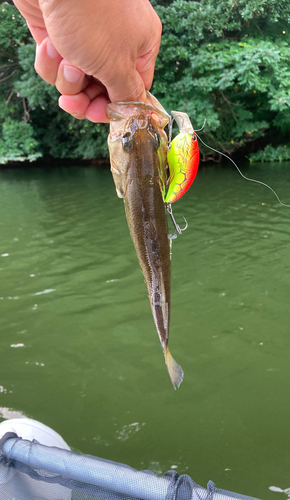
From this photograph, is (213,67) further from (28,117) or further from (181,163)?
(181,163)

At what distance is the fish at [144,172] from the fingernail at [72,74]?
1.44ft

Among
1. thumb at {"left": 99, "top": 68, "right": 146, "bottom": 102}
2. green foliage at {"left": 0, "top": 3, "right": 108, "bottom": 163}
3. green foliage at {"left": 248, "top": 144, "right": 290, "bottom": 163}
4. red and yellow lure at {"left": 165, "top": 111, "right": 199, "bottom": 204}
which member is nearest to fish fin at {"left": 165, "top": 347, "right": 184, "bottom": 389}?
red and yellow lure at {"left": 165, "top": 111, "right": 199, "bottom": 204}

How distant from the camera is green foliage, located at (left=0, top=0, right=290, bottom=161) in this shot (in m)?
12.8

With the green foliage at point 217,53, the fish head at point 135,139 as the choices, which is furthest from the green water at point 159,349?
the green foliage at point 217,53

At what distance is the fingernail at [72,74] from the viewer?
1.49 meters

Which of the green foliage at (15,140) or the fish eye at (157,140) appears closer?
the fish eye at (157,140)

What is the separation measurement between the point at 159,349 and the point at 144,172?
307 cm

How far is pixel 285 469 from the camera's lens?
8.33ft

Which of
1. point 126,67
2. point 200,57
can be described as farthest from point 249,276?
point 200,57

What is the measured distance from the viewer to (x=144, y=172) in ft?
3.46

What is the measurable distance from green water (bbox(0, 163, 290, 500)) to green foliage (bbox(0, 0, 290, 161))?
7400 millimetres

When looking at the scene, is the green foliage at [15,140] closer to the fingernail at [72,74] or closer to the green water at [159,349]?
the green water at [159,349]

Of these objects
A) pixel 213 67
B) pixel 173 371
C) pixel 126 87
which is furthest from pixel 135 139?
pixel 213 67

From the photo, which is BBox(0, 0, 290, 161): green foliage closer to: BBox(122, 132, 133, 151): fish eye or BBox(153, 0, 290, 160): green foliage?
BBox(153, 0, 290, 160): green foliage
